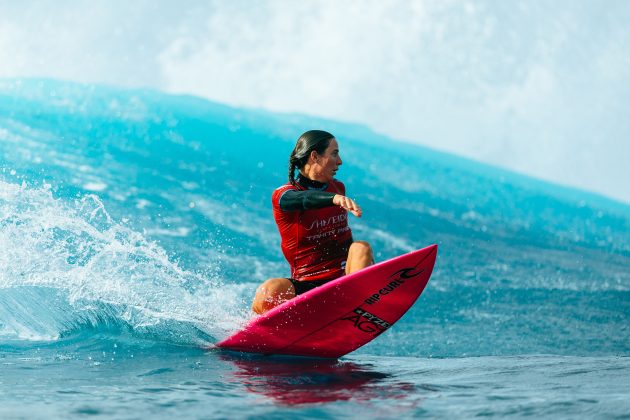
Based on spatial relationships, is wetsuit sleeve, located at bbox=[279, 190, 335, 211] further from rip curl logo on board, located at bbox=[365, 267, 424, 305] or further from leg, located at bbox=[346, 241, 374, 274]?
rip curl logo on board, located at bbox=[365, 267, 424, 305]

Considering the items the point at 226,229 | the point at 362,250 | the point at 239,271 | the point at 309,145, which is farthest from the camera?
the point at 226,229

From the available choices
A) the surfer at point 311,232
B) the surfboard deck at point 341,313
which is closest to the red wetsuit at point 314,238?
the surfer at point 311,232

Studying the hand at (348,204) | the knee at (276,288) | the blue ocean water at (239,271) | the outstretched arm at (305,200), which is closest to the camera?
the blue ocean water at (239,271)

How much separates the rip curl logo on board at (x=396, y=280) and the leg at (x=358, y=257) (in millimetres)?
159

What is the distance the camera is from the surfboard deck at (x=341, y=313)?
4543mm

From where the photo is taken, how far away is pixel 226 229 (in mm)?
11680

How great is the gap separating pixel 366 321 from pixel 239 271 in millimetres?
5387

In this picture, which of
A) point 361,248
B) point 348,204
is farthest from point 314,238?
point 348,204

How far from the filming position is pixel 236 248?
1097cm

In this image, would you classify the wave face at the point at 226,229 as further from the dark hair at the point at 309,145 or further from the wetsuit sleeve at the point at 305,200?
the dark hair at the point at 309,145

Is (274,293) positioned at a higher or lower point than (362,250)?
lower

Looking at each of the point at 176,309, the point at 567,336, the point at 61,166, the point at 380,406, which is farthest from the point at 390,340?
the point at 61,166

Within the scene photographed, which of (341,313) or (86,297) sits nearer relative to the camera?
(341,313)

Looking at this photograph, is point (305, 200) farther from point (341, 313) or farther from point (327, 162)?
point (341, 313)
